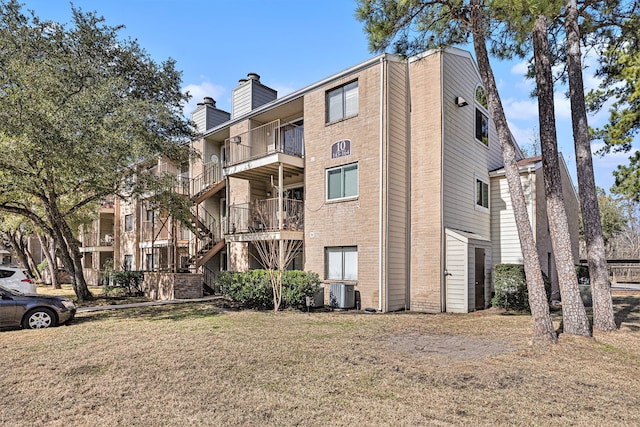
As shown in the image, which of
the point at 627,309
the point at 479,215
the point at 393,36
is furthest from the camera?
the point at 479,215

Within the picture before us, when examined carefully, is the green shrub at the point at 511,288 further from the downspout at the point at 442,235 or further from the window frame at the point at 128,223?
the window frame at the point at 128,223

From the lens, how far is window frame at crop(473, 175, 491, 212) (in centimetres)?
1670

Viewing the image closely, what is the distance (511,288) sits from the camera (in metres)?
14.1

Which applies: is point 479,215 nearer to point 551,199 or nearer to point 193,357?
point 551,199

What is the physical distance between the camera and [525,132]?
4119 cm

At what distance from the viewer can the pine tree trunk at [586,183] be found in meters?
9.63

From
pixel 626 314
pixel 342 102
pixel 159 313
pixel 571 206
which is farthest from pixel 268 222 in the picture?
pixel 571 206

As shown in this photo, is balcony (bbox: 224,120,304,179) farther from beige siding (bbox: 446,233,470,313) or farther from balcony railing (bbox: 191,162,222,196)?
beige siding (bbox: 446,233,470,313)

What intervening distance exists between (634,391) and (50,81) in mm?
15177

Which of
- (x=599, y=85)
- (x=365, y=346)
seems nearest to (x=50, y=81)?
(x=365, y=346)

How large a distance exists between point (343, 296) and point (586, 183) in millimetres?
7799

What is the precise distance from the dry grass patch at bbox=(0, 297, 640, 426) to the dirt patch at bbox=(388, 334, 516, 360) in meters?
0.04

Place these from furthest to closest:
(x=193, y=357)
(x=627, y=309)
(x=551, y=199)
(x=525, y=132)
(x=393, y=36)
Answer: (x=525, y=132) < (x=627, y=309) < (x=393, y=36) < (x=551, y=199) < (x=193, y=357)

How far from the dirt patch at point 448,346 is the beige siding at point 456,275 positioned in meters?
4.45
